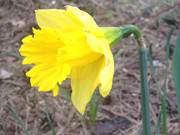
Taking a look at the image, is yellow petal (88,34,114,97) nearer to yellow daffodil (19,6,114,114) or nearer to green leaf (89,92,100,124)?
yellow daffodil (19,6,114,114)

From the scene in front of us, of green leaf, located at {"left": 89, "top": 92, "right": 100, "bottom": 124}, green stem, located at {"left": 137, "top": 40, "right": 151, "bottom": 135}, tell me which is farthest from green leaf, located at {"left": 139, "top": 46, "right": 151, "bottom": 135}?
green leaf, located at {"left": 89, "top": 92, "right": 100, "bottom": 124}

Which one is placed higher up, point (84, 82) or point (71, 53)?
point (71, 53)

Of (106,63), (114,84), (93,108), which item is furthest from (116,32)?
(114,84)

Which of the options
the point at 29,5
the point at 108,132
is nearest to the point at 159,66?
the point at 108,132

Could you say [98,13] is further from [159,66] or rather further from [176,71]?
[176,71]

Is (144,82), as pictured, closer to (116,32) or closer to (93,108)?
(116,32)

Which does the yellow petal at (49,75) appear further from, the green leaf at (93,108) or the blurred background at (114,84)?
the green leaf at (93,108)
